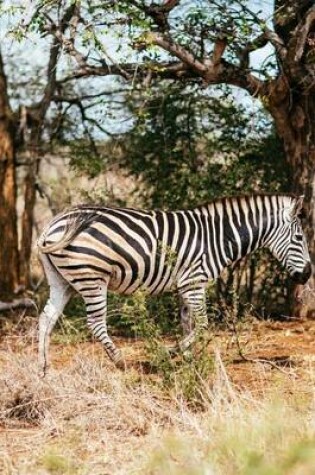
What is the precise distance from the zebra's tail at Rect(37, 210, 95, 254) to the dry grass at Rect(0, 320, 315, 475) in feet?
3.18

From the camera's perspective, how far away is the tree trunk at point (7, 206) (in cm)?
1224

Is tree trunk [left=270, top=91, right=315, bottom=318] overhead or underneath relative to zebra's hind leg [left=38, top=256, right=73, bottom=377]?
overhead

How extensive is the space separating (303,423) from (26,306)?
22.0 ft

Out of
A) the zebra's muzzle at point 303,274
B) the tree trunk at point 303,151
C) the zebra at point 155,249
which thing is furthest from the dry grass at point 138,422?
the tree trunk at point 303,151

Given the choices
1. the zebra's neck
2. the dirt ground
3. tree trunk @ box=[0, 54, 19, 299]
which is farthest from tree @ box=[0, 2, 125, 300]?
the zebra's neck

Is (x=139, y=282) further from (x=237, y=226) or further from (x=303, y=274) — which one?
(x=303, y=274)

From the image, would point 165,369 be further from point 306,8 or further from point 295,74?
point 306,8

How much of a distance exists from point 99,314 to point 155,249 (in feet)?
2.60

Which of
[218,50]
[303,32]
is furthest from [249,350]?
[303,32]

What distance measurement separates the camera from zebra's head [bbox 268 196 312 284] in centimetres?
930

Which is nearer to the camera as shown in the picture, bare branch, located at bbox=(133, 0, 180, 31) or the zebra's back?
the zebra's back

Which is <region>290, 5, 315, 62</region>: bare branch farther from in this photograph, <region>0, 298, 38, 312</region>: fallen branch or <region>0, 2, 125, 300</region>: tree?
<region>0, 298, 38, 312</region>: fallen branch

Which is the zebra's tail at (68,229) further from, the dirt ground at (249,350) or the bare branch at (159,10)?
the bare branch at (159,10)

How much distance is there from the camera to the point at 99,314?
322 inches
